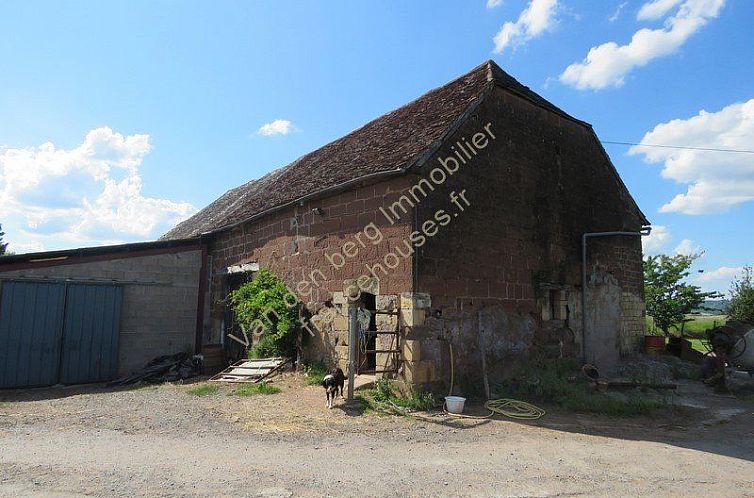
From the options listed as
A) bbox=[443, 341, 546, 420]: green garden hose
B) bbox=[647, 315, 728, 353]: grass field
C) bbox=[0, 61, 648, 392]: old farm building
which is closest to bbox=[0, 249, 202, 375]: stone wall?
bbox=[0, 61, 648, 392]: old farm building

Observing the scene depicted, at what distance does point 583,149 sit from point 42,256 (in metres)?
13.9

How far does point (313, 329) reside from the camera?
34.9 feet

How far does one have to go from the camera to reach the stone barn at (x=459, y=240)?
29.3 feet

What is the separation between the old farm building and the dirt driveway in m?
2.03

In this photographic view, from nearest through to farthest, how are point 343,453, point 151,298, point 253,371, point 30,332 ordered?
point 343,453
point 253,371
point 30,332
point 151,298

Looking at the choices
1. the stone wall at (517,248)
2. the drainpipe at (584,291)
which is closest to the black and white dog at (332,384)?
the stone wall at (517,248)

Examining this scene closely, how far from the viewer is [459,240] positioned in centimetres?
945

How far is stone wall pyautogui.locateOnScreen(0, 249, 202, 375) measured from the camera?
12555mm

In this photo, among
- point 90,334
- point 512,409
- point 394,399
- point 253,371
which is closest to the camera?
point 512,409

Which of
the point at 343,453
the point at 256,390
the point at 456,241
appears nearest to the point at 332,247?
the point at 456,241

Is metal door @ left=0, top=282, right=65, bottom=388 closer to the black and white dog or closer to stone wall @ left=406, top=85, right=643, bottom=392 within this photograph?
the black and white dog

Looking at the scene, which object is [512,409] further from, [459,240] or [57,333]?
[57,333]

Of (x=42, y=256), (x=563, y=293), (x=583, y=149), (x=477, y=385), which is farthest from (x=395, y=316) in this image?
(x=42, y=256)

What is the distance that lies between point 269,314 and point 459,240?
4.77 m
